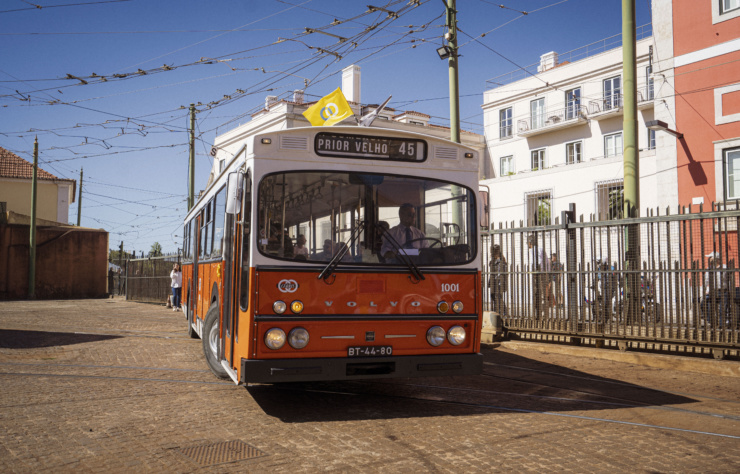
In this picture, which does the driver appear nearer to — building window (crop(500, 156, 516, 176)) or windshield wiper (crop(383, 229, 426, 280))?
windshield wiper (crop(383, 229, 426, 280))

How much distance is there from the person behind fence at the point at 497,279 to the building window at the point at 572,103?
28230 millimetres

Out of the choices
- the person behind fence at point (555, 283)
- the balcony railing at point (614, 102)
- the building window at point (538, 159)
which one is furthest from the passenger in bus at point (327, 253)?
the building window at point (538, 159)

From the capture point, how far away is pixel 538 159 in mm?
41250

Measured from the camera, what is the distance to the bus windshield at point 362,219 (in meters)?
6.22

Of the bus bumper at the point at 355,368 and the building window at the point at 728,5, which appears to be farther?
the building window at the point at 728,5

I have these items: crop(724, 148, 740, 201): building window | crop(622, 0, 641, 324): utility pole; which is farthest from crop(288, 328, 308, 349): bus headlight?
crop(724, 148, 740, 201): building window

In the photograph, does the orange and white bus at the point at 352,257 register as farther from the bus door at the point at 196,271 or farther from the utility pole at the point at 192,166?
the utility pole at the point at 192,166

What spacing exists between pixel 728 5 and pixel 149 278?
948 inches

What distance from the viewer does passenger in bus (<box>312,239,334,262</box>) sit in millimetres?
6273

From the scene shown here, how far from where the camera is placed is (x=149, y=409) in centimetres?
656

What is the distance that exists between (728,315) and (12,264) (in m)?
33.3

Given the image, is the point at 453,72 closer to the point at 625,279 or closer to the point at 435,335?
the point at 625,279

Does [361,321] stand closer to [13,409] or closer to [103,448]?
[103,448]

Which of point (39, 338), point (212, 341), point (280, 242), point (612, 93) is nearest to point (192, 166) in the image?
point (39, 338)
